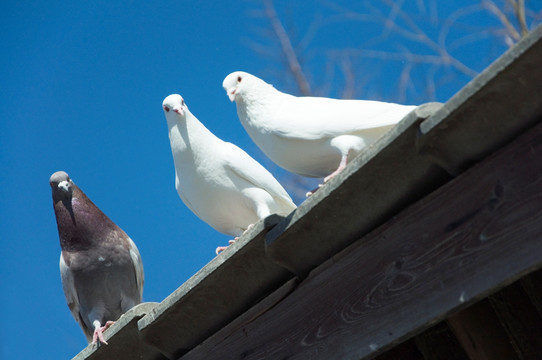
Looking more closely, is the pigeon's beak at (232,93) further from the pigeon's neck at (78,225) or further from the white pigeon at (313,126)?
the pigeon's neck at (78,225)

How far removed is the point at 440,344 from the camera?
9.30 feet

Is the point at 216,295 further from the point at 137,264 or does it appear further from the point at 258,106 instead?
the point at 137,264

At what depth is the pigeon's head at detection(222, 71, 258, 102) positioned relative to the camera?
4.06m

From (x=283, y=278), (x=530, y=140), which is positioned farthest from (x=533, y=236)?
(x=283, y=278)

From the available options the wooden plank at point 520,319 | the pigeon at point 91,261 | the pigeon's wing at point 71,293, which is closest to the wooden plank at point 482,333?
the wooden plank at point 520,319

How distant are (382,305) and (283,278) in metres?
0.56

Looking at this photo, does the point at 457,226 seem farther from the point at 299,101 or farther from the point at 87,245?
the point at 87,245

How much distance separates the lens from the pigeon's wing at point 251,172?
4.30 m

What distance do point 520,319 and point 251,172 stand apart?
2.01 m

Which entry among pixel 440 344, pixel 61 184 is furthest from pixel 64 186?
pixel 440 344

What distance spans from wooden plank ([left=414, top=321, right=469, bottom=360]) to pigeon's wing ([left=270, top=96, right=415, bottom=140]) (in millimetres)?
944

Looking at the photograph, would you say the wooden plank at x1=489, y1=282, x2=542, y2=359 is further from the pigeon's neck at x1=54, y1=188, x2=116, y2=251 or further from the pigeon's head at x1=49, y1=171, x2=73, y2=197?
the pigeon's head at x1=49, y1=171, x2=73, y2=197

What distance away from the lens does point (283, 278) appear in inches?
121

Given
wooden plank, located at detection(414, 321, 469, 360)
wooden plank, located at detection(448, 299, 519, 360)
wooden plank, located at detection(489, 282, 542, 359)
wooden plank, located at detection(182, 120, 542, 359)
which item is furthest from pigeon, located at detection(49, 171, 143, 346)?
wooden plank, located at detection(489, 282, 542, 359)
